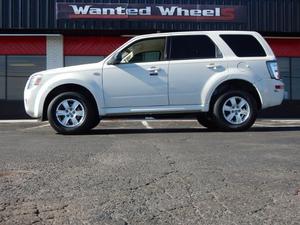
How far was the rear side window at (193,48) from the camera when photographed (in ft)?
37.9

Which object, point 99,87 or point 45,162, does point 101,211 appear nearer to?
point 45,162

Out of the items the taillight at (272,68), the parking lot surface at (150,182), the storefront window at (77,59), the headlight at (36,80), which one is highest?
the storefront window at (77,59)

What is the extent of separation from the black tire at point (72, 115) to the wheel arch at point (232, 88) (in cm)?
237

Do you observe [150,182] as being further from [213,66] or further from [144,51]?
[144,51]

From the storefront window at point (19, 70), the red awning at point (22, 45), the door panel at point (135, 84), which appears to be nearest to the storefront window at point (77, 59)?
the storefront window at point (19, 70)

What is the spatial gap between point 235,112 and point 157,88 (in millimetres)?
1596

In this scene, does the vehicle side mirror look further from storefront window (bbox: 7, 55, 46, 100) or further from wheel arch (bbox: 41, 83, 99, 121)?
storefront window (bbox: 7, 55, 46, 100)

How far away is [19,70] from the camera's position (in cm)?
2153

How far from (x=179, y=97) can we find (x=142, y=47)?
1255 mm

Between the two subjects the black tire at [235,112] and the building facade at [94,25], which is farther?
the building facade at [94,25]

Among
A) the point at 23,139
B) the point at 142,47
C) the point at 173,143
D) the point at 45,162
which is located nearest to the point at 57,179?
the point at 45,162

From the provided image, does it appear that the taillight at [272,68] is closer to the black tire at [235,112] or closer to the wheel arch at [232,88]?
the wheel arch at [232,88]

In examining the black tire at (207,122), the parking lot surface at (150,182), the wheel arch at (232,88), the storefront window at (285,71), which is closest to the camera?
the parking lot surface at (150,182)

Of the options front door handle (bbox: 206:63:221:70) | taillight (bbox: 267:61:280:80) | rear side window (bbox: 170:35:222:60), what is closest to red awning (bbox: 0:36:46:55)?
rear side window (bbox: 170:35:222:60)
